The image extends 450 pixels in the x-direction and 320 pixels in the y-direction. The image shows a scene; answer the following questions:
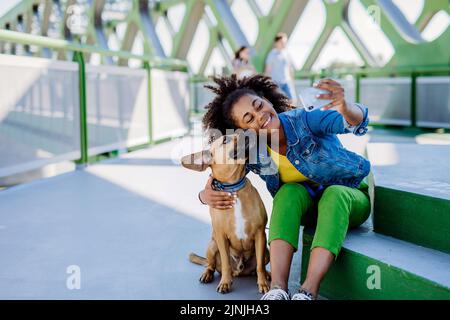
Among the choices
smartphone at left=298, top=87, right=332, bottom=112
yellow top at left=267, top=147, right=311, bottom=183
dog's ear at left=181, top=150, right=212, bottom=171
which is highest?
smartphone at left=298, top=87, right=332, bottom=112

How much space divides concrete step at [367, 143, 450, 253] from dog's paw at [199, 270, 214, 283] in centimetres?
72

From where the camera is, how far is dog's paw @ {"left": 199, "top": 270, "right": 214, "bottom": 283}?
6.95ft

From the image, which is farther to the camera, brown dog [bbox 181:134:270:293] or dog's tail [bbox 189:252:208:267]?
dog's tail [bbox 189:252:208:267]

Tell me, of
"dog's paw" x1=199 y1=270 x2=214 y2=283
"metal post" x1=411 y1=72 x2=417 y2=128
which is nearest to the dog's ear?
"dog's paw" x1=199 y1=270 x2=214 y2=283

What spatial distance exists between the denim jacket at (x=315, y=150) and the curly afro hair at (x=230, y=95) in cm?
20

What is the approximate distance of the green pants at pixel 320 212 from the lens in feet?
5.95

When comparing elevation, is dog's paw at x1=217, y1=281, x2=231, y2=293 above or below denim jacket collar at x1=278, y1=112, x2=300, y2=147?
below

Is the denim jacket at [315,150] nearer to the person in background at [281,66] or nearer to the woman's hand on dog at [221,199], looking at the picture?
the woman's hand on dog at [221,199]

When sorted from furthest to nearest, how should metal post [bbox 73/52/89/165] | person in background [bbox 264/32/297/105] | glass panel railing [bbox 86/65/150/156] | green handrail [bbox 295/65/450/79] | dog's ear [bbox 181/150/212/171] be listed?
green handrail [bbox 295/65/450/79] → person in background [bbox 264/32/297/105] → glass panel railing [bbox 86/65/150/156] → metal post [bbox 73/52/89/165] → dog's ear [bbox 181/150/212/171]

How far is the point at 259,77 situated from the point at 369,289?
101cm

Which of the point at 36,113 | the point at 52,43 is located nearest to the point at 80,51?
the point at 52,43

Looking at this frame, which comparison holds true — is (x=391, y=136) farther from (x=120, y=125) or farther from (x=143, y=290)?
(x=143, y=290)

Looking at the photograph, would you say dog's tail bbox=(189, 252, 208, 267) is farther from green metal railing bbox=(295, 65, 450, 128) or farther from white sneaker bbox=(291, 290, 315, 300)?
green metal railing bbox=(295, 65, 450, 128)

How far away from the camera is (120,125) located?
240 inches
